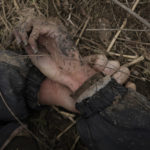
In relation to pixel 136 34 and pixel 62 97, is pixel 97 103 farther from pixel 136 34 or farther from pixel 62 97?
pixel 136 34

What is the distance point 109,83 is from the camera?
1.31 m

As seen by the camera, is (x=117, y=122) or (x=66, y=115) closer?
(x=117, y=122)

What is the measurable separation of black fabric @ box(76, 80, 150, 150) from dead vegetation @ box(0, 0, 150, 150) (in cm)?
48

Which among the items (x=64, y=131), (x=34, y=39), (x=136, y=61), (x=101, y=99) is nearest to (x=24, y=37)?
(x=34, y=39)

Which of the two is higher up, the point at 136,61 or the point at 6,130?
the point at 136,61

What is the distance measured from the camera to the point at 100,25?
5.98 ft

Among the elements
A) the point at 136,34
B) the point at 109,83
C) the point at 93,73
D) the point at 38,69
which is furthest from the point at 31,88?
the point at 136,34

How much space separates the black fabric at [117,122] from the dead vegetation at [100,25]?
1.57 feet

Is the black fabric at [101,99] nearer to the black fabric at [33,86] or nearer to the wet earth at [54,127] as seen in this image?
the black fabric at [33,86]

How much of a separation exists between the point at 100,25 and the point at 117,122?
970 millimetres

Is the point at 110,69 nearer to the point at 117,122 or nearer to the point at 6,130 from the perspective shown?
the point at 117,122

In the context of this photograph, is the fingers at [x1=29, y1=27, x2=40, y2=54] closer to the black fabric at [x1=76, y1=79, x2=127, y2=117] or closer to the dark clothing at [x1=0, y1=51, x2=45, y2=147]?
the dark clothing at [x1=0, y1=51, x2=45, y2=147]

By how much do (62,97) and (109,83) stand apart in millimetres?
386

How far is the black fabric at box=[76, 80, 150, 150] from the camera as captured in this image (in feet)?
3.75
